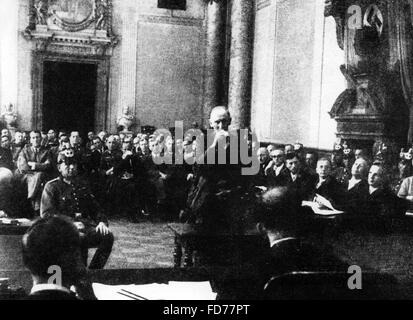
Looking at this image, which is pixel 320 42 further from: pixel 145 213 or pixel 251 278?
pixel 251 278

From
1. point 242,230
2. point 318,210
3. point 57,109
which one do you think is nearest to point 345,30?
point 318,210

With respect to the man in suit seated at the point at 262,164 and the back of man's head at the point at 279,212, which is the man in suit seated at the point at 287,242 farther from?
the man in suit seated at the point at 262,164

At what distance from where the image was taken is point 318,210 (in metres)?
4.98

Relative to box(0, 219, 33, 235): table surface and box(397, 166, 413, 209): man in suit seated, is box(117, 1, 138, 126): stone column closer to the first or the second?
box(397, 166, 413, 209): man in suit seated

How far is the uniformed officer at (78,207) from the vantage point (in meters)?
4.99

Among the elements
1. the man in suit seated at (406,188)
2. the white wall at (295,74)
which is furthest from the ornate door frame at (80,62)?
the man in suit seated at (406,188)

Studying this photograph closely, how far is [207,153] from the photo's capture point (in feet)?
15.6

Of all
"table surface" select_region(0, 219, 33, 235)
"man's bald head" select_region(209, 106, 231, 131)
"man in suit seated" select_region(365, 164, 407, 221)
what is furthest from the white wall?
"table surface" select_region(0, 219, 33, 235)

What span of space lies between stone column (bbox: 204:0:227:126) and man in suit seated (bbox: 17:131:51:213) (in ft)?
21.7

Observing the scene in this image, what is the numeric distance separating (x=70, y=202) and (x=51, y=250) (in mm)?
3340

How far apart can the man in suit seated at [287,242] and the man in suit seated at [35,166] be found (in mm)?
6237

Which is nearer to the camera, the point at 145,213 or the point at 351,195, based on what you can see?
the point at 351,195
